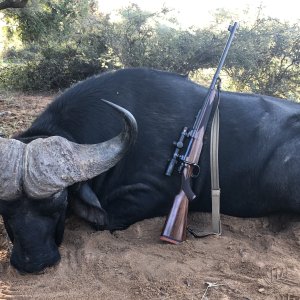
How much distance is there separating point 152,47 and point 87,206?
7.69 metres

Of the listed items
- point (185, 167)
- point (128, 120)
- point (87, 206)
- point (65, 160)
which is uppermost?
point (128, 120)

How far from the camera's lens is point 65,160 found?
11.5 ft

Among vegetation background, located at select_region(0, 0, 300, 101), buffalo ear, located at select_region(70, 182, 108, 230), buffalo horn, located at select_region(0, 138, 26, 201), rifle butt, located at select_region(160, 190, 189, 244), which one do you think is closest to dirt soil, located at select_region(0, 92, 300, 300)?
rifle butt, located at select_region(160, 190, 189, 244)

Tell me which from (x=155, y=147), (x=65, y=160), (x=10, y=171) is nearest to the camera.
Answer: (x=10, y=171)

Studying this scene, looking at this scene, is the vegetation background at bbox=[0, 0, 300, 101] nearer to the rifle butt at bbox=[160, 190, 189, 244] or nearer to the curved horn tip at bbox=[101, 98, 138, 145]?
the rifle butt at bbox=[160, 190, 189, 244]

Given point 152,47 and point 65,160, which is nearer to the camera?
point 65,160

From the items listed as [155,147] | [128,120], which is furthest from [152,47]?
[128,120]

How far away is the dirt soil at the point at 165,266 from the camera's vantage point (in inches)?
130

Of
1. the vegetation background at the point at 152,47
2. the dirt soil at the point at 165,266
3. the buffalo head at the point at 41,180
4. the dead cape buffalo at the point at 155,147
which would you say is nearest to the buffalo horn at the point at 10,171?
the buffalo head at the point at 41,180

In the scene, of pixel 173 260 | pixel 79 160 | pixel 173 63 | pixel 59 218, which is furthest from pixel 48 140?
pixel 173 63

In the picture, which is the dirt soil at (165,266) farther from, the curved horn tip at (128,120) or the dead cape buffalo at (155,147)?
the curved horn tip at (128,120)

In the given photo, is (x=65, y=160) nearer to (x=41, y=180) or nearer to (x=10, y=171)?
(x=41, y=180)

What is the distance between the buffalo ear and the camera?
12.6 ft

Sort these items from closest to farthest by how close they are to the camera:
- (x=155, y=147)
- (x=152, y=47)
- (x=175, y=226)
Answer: (x=175, y=226)
(x=155, y=147)
(x=152, y=47)
